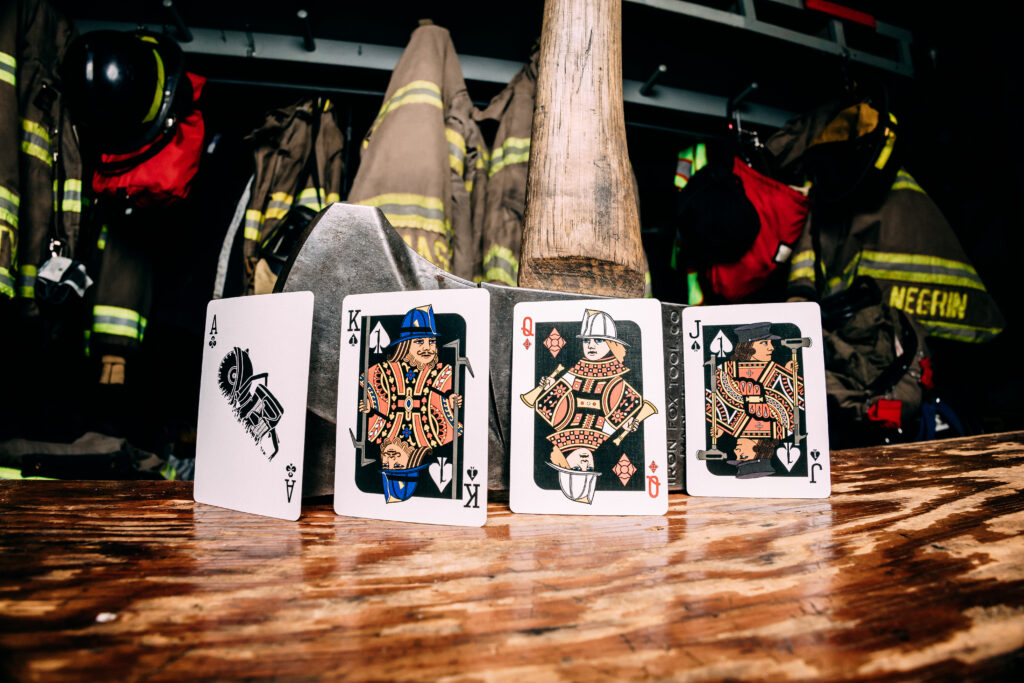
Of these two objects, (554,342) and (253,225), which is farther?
(253,225)

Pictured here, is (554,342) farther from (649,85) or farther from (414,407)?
(649,85)

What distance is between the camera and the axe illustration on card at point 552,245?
2.72ft

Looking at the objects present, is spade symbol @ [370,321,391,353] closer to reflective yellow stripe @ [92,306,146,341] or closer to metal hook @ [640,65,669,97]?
reflective yellow stripe @ [92,306,146,341]

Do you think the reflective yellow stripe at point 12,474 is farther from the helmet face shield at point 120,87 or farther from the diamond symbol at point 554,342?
the diamond symbol at point 554,342

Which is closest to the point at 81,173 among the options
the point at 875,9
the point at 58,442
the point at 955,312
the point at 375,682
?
the point at 58,442

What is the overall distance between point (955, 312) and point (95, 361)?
365 centimetres

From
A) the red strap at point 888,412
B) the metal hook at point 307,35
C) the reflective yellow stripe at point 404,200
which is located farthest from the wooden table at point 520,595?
the metal hook at point 307,35

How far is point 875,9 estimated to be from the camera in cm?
272

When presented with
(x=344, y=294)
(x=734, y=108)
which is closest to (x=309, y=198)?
(x=344, y=294)

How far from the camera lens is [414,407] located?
2.51 feet

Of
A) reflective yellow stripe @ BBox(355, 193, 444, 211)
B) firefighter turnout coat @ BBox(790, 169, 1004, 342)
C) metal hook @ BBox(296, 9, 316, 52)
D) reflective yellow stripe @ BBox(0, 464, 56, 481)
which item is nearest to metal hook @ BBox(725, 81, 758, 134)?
firefighter turnout coat @ BBox(790, 169, 1004, 342)

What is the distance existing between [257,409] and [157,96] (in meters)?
1.81

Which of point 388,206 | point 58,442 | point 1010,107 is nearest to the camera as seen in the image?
point 388,206

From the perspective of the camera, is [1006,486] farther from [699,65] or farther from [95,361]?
[95,361]
